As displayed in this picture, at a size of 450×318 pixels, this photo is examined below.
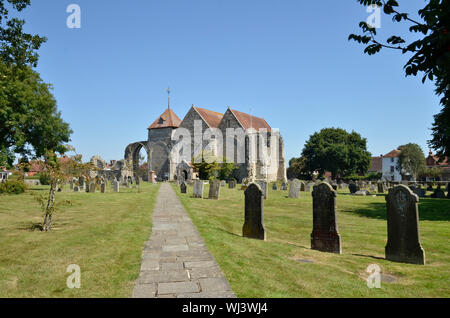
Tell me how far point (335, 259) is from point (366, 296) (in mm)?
1915

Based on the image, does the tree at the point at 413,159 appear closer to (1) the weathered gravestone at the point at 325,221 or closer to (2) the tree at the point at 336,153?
(2) the tree at the point at 336,153

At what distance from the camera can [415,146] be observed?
55.4 metres

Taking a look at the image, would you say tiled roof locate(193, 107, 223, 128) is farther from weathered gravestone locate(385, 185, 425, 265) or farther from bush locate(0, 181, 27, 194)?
weathered gravestone locate(385, 185, 425, 265)

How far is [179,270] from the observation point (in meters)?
4.22

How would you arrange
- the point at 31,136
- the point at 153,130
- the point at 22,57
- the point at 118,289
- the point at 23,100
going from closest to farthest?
1. the point at 118,289
2. the point at 22,57
3. the point at 23,100
4. the point at 31,136
5. the point at 153,130

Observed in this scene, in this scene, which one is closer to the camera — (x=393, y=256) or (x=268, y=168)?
(x=393, y=256)

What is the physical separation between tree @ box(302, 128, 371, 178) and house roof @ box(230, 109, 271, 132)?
9864 millimetres

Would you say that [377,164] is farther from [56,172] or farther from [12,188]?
[56,172]

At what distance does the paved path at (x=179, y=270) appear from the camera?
3410 mm

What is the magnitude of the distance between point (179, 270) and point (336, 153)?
4992 centimetres

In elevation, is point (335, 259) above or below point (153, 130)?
below
